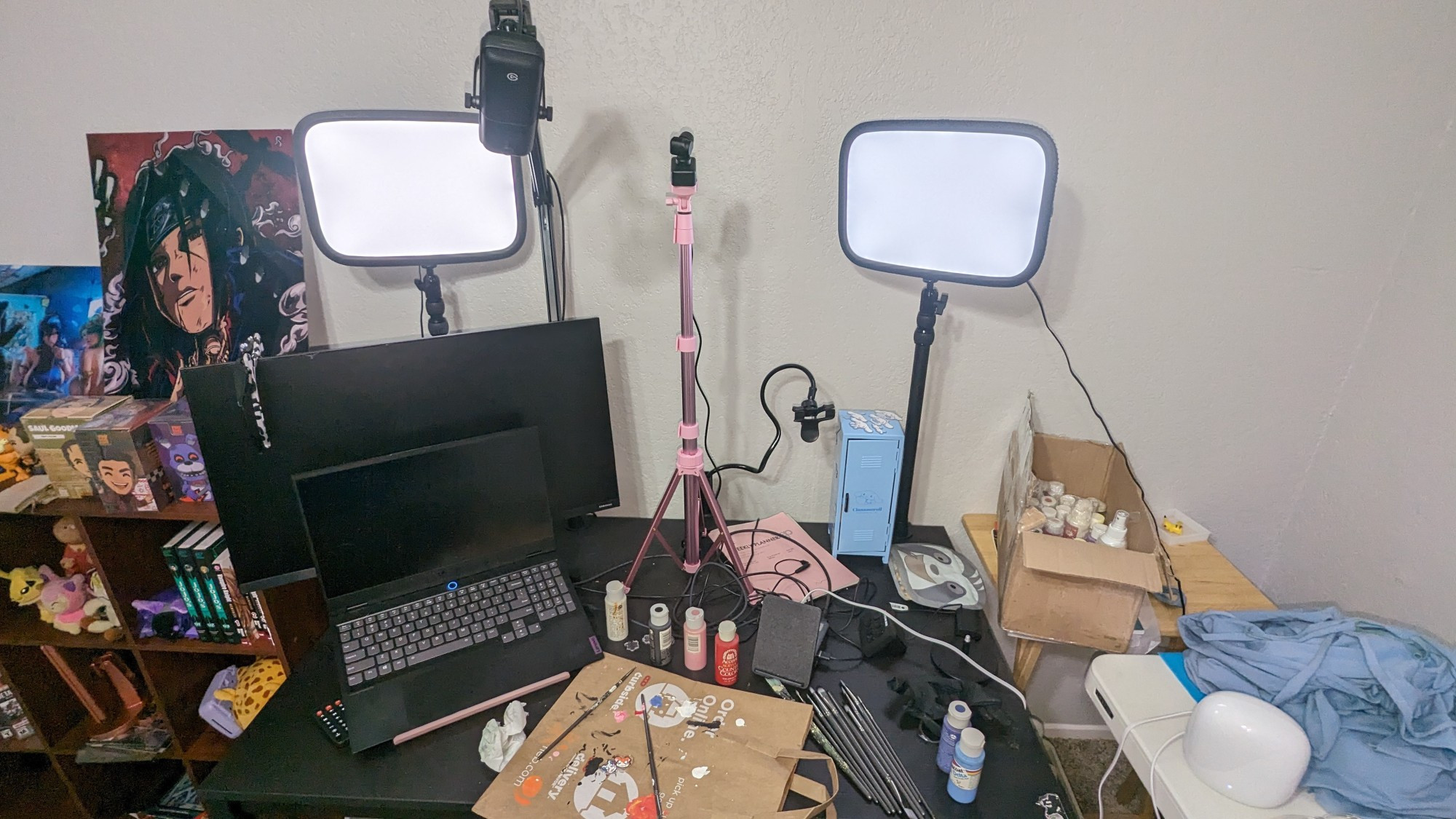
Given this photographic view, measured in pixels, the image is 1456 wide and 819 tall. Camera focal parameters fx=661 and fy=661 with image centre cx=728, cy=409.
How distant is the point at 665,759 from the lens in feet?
2.98

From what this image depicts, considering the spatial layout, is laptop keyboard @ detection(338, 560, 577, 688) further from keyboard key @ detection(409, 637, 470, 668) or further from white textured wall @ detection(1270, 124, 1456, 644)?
white textured wall @ detection(1270, 124, 1456, 644)

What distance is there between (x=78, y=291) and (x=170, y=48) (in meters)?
0.58

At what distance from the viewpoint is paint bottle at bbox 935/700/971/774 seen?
2.96 feet

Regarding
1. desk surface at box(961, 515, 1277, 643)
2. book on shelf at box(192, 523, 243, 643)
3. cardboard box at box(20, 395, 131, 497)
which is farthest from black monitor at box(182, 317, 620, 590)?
desk surface at box(961, 515, 1277, 643)

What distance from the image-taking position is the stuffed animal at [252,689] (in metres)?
1.45

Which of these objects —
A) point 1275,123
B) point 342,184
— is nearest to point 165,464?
point 342,184

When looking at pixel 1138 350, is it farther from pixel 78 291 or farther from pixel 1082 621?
pixel 78 291

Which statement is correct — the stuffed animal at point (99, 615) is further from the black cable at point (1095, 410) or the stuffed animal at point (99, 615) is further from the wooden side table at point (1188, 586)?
the black cable at point (1095, 410)

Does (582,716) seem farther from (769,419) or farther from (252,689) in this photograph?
(252,689)

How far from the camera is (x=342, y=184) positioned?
1116 millimetres

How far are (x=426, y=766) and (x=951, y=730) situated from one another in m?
0.73

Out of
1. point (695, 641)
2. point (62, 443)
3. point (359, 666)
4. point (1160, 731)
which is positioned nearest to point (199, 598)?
point (62, 443)

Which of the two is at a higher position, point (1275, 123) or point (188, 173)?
point (1275, 123)

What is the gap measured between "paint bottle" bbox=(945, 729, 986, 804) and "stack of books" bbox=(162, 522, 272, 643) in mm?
1307
